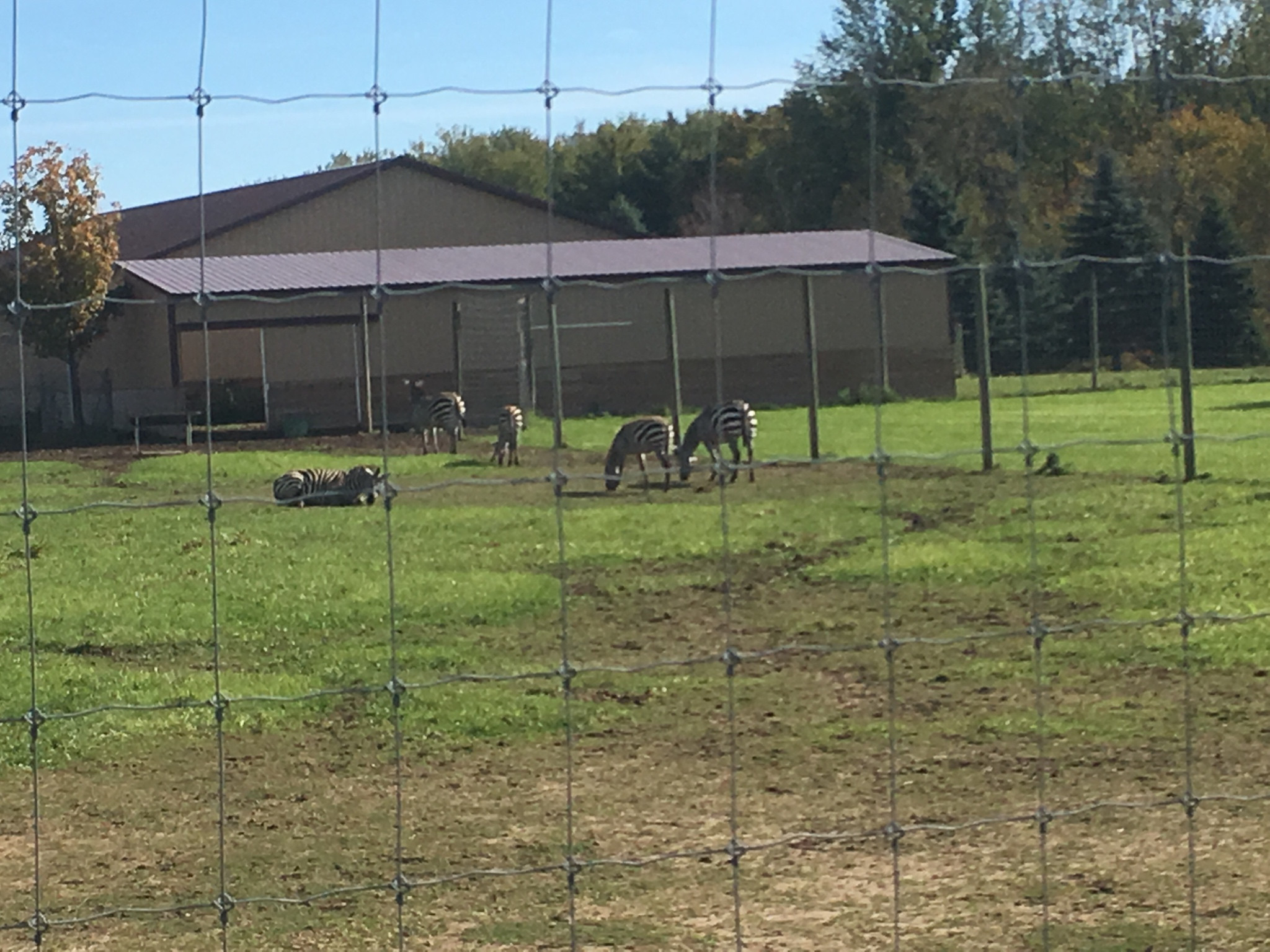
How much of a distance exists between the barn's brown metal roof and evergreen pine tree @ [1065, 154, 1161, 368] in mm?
1073

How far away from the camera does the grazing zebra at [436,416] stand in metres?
20.8

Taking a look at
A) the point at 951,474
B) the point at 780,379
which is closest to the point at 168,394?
the point at 780,379

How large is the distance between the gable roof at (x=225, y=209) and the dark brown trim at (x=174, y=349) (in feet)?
3.42

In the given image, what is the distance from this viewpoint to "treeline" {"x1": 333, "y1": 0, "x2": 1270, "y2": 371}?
4.65 m

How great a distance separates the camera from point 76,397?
27172 mm

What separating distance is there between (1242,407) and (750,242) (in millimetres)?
11995

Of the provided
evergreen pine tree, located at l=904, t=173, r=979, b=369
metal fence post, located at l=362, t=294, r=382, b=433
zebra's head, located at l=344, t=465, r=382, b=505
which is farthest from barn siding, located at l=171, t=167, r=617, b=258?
evergreen pine tree, located at l=904, t=173, r=979, b=369

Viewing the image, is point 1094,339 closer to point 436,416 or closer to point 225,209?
point 436,416

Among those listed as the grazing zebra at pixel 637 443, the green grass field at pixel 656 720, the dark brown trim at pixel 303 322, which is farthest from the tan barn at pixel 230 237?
the green grass field at pixel 656 720

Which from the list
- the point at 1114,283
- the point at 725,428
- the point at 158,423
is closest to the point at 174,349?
the point at 158,423

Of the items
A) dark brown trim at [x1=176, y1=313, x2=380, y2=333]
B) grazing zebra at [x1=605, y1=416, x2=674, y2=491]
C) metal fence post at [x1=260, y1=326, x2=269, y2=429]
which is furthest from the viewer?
metal fence post at [x1=260, y1=326, x2=269, y2=429]

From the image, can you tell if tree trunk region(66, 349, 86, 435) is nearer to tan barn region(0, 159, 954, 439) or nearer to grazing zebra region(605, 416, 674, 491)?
tan barn region(0, 159, 954, 439)

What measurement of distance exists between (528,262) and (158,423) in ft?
31.4

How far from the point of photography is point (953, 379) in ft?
54.0
